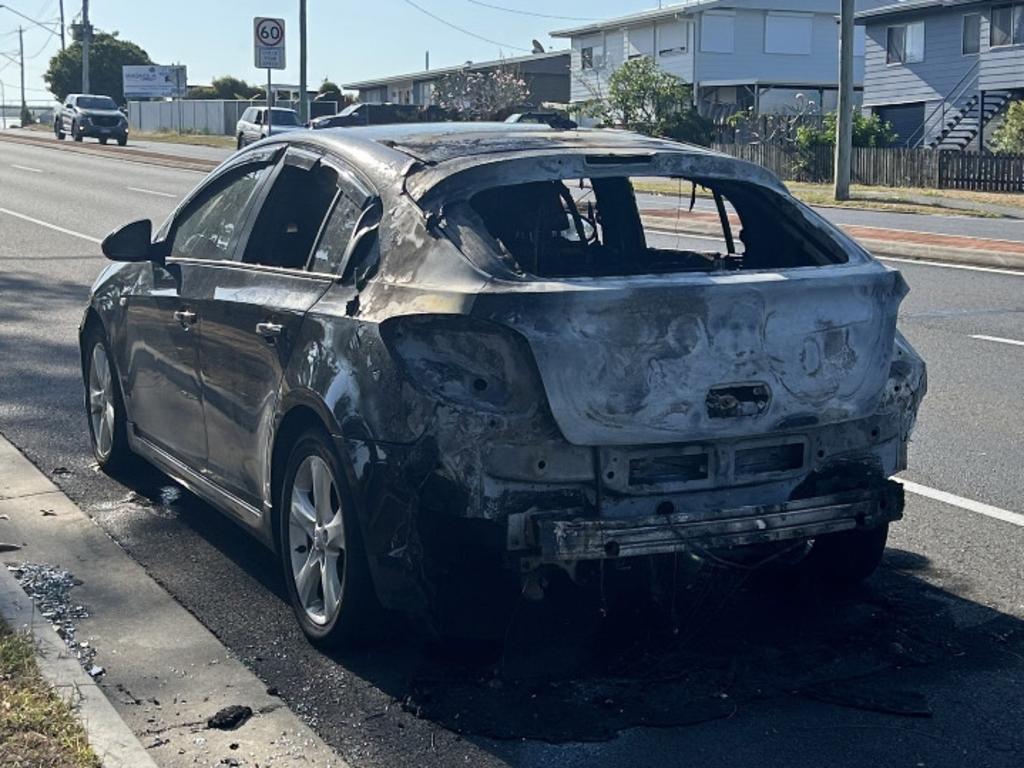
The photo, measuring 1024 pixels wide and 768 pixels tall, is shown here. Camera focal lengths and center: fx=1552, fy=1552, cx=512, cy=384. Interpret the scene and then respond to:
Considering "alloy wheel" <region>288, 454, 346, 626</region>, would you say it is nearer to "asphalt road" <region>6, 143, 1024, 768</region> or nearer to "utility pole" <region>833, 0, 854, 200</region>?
"asphalt road" <region>6, 143, 1024, 768</region>

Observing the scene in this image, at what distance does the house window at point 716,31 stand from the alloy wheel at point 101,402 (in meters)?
57.2

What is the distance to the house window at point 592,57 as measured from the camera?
70125 mm

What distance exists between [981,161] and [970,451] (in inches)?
1217

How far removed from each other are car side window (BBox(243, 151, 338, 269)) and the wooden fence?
30.4m

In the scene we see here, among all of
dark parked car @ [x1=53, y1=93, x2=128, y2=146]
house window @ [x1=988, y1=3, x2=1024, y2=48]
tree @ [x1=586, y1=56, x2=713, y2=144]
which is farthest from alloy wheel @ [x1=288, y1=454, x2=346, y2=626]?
dark parked car @ [x1=53, y1=93, x2=128, y2=146]

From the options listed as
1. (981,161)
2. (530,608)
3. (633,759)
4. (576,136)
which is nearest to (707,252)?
(576,136)

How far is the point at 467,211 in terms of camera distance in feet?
16.3

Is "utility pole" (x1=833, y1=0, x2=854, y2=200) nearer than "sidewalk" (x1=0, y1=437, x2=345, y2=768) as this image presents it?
No

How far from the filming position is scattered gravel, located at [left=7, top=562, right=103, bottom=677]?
518 cm

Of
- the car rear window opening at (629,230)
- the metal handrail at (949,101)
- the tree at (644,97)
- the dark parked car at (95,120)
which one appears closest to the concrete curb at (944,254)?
the car rear window opening at (629,230)

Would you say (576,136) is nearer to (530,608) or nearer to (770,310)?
(770,310)

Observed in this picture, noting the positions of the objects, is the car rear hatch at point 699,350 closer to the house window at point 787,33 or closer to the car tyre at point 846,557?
the car tyre at point 846,557

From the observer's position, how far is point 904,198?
A: 106 ft

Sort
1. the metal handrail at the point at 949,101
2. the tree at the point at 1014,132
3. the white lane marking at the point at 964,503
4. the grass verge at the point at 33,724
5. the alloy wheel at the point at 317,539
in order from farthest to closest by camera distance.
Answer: the metal handrail at the point at 949,101
the tree at the point at 1014,132
the white lane marking at the point at 964,503
the alloy wheel at the point at 317,539
the grass verge at the point at 33,724
